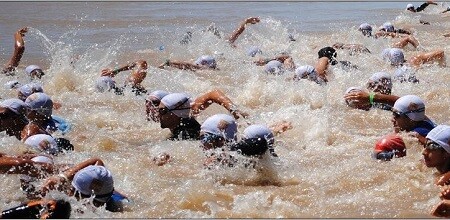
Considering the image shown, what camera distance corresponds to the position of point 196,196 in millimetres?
6625

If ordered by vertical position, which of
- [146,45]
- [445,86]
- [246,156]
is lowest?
[146,45]

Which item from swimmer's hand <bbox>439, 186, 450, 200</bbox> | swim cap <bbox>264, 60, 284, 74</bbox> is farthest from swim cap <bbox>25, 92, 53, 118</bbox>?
swim cap <bbox>264, 60, 284, 74</bbox>

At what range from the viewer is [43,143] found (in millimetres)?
6941

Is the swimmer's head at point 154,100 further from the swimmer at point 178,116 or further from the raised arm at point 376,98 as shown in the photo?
the raised arm at point 376,98

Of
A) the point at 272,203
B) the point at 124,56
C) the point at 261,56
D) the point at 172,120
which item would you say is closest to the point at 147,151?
the point at 172,120

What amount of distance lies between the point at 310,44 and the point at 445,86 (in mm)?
9459

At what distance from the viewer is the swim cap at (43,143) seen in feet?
22.6

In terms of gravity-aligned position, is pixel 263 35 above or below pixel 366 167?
below

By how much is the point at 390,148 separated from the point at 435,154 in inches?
36.4

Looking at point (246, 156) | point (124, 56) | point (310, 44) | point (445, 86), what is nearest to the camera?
point (246, 156)

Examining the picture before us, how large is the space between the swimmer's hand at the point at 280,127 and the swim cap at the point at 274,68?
426 centimetres

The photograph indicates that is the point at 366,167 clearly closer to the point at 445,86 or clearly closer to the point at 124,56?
the point at 445,86

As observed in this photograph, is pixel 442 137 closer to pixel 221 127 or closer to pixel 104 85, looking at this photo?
pixel 221 127

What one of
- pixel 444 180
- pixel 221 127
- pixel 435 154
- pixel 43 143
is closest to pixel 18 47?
pixel 43 143
